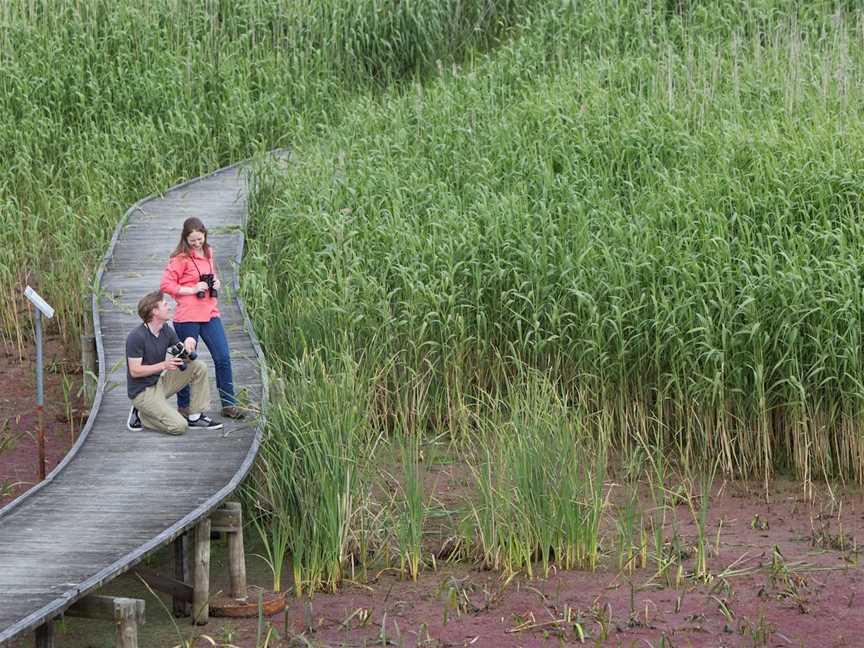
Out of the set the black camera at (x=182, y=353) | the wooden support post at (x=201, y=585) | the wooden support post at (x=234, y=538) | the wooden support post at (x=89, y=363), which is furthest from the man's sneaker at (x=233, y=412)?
the wooden support post at (x=89, y=363)

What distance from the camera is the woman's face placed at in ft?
29.7

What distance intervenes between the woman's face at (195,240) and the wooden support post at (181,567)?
2.05 meters

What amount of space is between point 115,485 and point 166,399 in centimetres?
101

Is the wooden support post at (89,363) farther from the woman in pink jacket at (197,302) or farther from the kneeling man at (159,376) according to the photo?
the kneeling man at (159,376)

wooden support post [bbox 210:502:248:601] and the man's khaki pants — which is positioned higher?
the man's khaki pants

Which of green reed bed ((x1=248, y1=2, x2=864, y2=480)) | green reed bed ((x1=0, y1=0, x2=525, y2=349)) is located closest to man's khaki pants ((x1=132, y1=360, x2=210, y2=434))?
green reed bed ((x1=248, y1=2, x2=864, y2=480))

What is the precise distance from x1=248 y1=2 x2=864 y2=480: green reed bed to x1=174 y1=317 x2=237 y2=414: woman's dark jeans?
2.88ft

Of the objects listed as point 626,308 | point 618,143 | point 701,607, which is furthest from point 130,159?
point 701,607

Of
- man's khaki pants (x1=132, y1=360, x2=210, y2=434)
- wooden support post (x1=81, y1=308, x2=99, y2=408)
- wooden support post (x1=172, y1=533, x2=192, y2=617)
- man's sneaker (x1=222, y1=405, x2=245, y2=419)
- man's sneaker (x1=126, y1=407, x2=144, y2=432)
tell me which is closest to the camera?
wooden support post (x1=172, y1=533, x2=192, y2=617)

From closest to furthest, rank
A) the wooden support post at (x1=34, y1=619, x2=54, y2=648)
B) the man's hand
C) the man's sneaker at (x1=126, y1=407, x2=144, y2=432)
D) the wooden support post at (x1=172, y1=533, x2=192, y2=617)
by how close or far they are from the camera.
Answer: the wooden support post at (x1=34, y1=619, x2=54, y2=648)
the wooden support post at (x1=172, y1=533, x2=192, y2=617)
the man's hand
the man's sneaker at (x1=126, y1=407, x2=144, y2=432)

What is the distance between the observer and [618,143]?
12617 millimetres

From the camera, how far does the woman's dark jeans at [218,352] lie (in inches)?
355

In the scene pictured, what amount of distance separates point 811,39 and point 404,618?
392 inches

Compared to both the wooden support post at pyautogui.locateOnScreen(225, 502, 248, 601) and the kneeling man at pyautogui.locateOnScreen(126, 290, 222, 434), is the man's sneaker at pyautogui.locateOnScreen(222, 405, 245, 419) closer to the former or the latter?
the kneeling man at pyautogui.locateOnScreen(126, 290, 222, 434)
